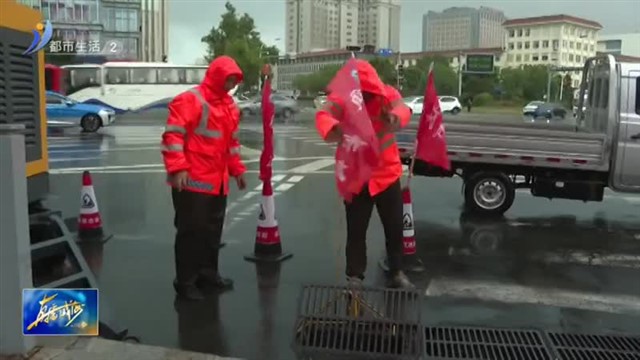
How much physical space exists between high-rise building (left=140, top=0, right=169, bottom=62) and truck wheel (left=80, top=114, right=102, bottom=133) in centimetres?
7068

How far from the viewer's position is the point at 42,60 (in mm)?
5586

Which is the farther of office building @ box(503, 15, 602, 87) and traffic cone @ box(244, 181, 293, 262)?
office building @ box(503, 15, 602, 87)

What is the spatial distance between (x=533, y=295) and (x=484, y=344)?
4.58ft

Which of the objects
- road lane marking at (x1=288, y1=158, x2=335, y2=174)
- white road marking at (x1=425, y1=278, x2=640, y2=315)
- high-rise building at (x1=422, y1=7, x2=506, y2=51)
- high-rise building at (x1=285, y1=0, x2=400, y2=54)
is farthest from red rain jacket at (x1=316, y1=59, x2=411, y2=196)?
high-rise building at (x1=422, y1=7, x2=506, y2=51)

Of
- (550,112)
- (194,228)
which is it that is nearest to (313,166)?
(194,228)

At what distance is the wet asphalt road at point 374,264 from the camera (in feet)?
16.0

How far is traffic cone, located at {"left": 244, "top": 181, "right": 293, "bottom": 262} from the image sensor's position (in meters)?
6.51

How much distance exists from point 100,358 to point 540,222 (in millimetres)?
6582

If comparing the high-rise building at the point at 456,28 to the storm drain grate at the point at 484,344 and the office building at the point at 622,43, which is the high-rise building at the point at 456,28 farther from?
the storm drain grate at the point at 484,344

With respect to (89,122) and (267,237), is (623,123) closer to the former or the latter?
(267,237)

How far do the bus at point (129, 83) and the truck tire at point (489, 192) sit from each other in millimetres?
32056

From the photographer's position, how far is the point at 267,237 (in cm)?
666

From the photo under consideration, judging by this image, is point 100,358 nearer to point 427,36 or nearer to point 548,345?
point 548,345

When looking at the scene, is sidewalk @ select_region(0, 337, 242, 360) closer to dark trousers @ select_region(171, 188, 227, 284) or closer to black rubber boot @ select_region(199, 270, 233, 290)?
dark trousers @ select_region(171, 188, 227, 284)
